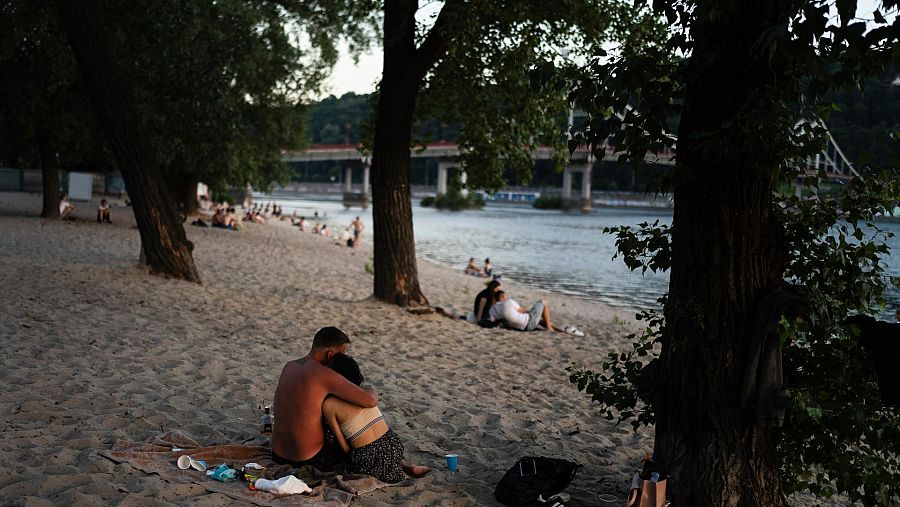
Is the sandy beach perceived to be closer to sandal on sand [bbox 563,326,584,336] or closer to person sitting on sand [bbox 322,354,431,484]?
person sitting on sand [bbox 322,354,431,484]

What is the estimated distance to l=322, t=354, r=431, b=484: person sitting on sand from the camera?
202 inches

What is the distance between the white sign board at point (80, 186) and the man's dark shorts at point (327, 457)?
39.3 m

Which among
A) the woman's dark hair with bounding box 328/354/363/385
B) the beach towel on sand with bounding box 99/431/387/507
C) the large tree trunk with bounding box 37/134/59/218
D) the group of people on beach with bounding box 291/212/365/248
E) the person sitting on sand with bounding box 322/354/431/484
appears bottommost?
the group of people on beach with bounding box 291/212/365/248

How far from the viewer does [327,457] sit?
17.2 feet

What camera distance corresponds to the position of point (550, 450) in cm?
635

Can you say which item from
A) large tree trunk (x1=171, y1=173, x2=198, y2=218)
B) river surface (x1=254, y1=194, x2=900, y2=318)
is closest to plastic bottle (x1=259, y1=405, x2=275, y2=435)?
river surface (x1=254, y1=194, x2=900, y2=318)

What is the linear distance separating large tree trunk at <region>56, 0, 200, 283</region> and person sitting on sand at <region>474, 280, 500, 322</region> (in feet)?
14.2

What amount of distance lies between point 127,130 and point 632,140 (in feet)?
32.4

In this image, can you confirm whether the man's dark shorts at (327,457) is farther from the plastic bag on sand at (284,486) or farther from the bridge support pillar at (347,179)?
the bridge support pillar at (347,179)

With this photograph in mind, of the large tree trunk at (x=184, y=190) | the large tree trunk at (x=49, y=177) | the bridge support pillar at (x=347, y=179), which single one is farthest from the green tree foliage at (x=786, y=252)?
the bridge support pillar at (x=347, y=179)

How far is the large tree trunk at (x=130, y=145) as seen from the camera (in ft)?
40.3

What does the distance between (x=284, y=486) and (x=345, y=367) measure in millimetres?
859

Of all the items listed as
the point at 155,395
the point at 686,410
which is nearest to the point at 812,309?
the point at 686,410

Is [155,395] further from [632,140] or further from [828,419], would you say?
[828,419]
